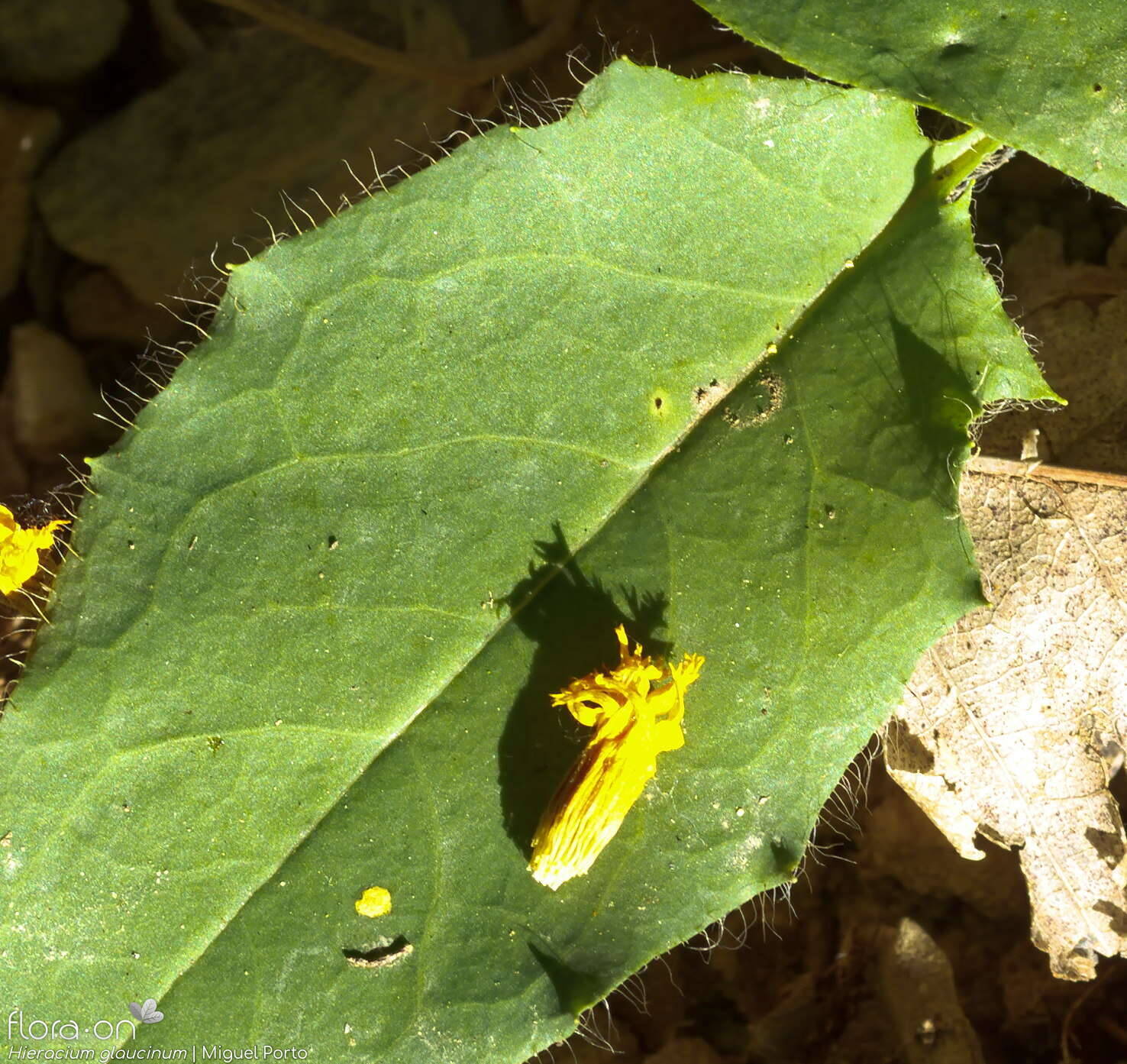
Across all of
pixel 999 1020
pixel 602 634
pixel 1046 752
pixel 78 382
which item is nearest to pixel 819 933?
pixel 999 1020

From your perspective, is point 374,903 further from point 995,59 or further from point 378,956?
point 995,59

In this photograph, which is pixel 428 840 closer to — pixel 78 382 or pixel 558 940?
pixel 558 940

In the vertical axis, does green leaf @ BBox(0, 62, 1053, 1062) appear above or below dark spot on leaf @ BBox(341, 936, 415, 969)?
above

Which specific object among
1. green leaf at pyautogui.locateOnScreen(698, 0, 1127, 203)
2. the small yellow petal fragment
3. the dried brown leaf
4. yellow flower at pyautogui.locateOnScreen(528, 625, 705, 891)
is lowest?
the dried brown leaf

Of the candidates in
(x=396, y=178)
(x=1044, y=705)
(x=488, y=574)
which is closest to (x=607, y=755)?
(x=488, y=574)

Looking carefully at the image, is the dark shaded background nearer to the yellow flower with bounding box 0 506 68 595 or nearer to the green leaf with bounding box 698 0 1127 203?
the yellow flower with bounding box 0 506 68 595

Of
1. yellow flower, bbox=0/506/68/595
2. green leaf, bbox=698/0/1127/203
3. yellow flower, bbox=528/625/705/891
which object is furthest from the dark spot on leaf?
green leaf, bbox=698/0/1127/203

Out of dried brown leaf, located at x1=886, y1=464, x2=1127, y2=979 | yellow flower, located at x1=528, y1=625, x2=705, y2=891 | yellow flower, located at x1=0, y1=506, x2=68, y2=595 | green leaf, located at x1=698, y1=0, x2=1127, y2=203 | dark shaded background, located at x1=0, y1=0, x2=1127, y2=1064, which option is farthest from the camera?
dark shaded background, located at x1=0, y1=0, x2=1127, y2=1064

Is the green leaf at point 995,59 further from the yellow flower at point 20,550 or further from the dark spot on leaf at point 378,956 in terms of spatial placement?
the dark spot on leaf at point 378,956
